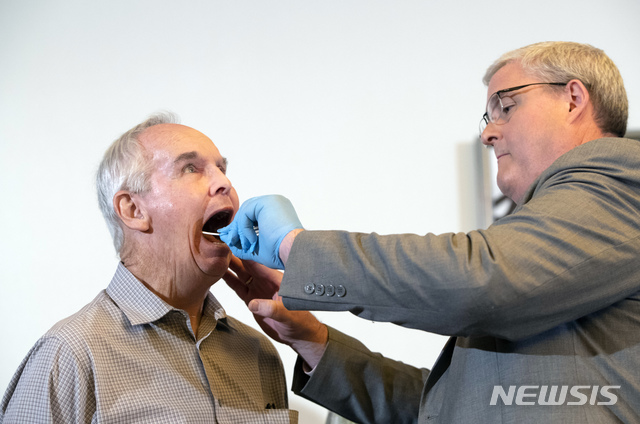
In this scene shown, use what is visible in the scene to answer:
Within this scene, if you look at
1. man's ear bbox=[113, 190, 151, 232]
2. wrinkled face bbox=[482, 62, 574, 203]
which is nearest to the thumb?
man's ear bbox=[113, 190, 151, 232]

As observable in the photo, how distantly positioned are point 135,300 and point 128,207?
0.24m

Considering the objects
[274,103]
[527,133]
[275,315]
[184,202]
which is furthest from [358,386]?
[274,103]

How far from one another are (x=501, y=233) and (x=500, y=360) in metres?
0.26

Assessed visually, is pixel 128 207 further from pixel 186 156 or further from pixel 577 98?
pixel 577 98

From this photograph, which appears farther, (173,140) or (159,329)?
(173,140)

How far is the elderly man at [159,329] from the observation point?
1.17 m

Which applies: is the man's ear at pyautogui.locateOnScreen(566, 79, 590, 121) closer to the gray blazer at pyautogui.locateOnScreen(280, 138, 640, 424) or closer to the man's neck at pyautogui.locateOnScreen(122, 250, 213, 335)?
the gray blazer at pyautogui.locateOnScreen(280, 138, 640, 424)

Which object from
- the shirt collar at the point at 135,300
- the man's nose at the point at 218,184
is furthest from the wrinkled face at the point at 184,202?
the shirt collar at the point at 135,300

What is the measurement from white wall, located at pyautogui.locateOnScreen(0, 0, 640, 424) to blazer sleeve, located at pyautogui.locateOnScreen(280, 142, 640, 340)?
1231 mm

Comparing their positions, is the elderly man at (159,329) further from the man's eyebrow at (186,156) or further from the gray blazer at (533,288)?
the gray blazer at (533,288)

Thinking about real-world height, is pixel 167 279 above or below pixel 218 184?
below

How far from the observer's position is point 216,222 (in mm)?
1557

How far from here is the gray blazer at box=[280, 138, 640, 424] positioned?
3.18ft

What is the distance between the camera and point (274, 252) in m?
1.19
